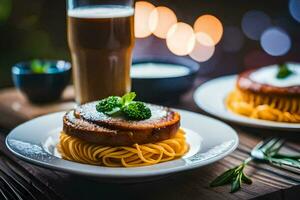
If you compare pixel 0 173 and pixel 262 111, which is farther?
pixel 262 111

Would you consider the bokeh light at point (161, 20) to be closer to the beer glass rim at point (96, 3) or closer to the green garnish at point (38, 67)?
the green garnish at point (38, 67)

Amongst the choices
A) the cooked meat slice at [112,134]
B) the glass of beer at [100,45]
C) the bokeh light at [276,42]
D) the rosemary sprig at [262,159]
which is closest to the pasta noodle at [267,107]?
the rosemary sprig at [262,159]

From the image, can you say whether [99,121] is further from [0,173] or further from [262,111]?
[262,111]

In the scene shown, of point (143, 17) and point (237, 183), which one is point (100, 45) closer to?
point (237, 183)

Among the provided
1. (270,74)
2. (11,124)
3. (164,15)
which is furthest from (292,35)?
(11,124)

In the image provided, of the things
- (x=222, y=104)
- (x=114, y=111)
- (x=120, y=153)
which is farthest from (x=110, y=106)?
(x=222, y=104)
